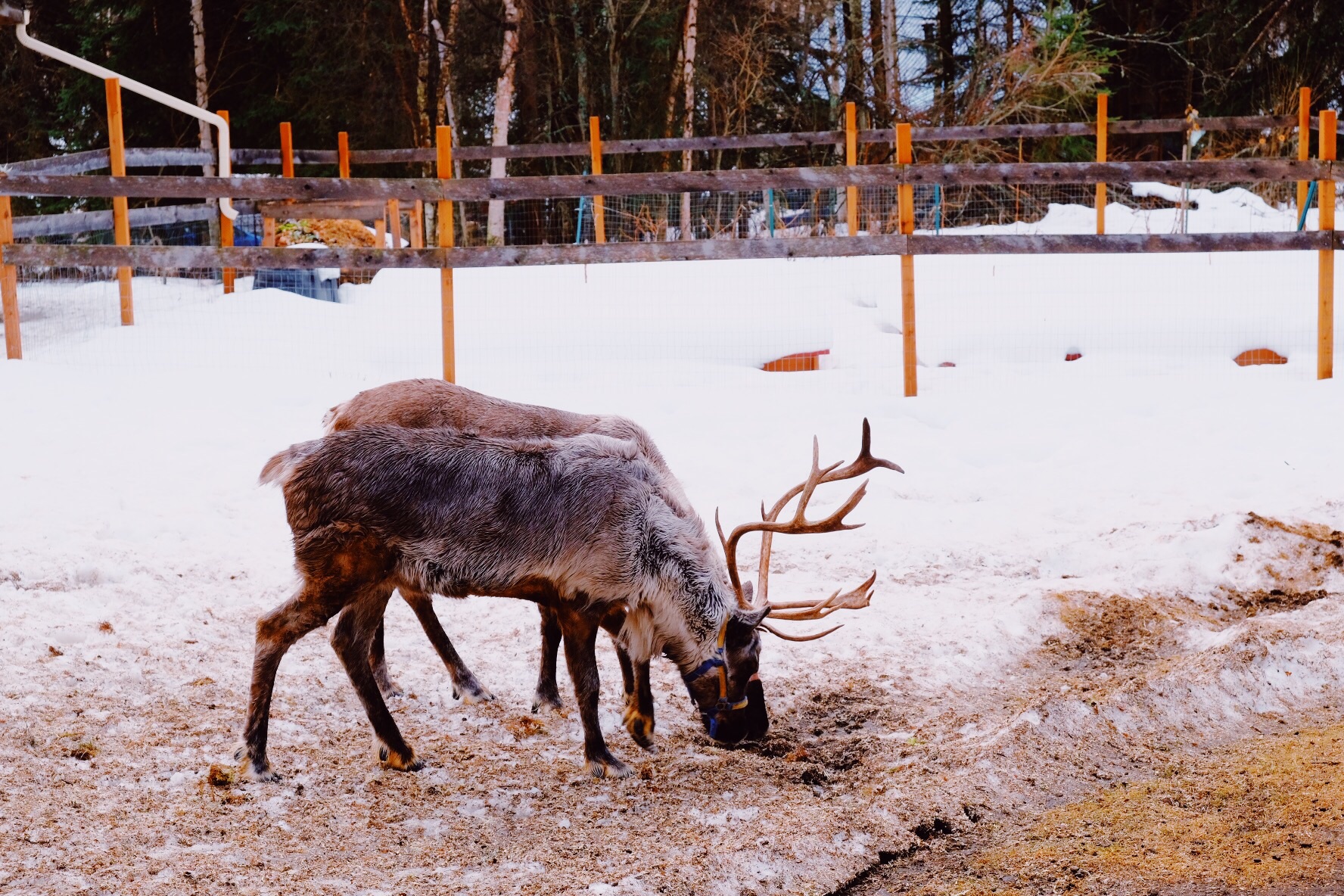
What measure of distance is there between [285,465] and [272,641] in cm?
57

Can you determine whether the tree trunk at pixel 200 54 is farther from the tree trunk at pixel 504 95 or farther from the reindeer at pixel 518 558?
the reindeer at pixel 518 558

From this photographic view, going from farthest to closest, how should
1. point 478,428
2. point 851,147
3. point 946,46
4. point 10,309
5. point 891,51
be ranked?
point 946,46 < point 891,51 < point 851,147 < point 10,309 < point 478,428

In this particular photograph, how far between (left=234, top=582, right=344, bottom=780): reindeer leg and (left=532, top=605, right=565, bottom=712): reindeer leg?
39.7 inches

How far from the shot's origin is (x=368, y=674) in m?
4.30

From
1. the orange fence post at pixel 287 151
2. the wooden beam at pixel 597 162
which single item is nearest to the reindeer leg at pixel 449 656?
the wooden beam at pixel 597 162

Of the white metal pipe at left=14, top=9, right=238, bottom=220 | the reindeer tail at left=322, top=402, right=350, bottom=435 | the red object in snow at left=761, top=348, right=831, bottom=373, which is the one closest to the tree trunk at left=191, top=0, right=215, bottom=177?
the white metal pipe at left=14, top=9, right=238, bottom=220

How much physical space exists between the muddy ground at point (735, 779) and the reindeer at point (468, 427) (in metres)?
0.14

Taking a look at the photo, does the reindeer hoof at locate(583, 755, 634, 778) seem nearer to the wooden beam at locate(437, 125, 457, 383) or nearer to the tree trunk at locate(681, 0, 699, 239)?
the wooden beam at locate(437, 125, 457, 383)

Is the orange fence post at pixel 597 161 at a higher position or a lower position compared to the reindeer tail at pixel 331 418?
higher

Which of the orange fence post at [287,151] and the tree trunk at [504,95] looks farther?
the tree trunk at [504,95]

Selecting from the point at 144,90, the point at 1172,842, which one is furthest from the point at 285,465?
the point at 144,90

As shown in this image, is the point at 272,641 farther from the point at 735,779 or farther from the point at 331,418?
the point at 735,779

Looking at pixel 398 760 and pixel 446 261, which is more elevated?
pixel 446 261

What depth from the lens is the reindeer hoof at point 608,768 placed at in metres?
4.32
